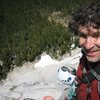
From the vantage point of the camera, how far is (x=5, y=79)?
7066 mm

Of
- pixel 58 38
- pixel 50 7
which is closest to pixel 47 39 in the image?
pixel 58 38

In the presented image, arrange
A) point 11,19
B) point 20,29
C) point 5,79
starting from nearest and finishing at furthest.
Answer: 1. point 5,79
2. point 20,29
3. point 11,19

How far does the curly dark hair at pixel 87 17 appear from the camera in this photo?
363 centimetres

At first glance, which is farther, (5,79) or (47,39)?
(47,39)

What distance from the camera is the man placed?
3619 millimetres

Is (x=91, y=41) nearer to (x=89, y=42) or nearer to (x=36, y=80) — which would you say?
(x=89, y=42)

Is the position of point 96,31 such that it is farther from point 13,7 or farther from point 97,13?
point 13,7

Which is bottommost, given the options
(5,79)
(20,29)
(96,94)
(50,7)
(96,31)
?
(96,94)

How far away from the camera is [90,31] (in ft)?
11.9

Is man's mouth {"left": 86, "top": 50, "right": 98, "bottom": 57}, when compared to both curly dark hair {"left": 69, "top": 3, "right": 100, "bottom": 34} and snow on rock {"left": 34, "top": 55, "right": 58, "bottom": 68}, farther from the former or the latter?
snow on rock {"left": 34, "top": 55, "right": 58, "bottom": 68}

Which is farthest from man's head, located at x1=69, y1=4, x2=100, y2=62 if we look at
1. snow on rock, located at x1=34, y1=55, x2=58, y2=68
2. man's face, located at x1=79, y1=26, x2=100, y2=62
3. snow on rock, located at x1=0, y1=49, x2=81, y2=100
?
snow on rock, located at x1=34, y1=55, x2=58, y2=68

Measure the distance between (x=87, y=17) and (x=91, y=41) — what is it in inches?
9.3

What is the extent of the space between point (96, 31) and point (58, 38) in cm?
396

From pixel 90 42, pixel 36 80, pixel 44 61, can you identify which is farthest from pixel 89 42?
pixel 44 61
